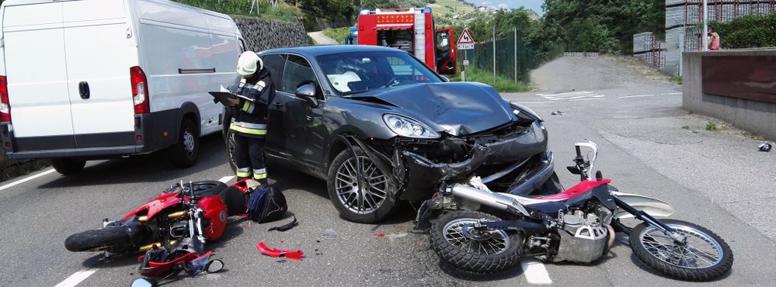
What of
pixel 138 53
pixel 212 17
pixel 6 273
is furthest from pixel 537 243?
pixel 212 17

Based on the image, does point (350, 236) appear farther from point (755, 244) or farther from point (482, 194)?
point (755, 244)

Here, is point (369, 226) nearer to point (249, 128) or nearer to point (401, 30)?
point (249, 128)

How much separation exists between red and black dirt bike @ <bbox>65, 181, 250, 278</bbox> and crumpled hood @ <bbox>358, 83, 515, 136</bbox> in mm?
1816

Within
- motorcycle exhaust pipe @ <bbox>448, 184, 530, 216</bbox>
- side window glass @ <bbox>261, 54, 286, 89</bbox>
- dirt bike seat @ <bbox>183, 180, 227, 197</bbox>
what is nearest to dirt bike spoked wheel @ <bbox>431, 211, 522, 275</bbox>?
Answer: motorcycle exhaust pipe @ <bbox>448, 184, 530, 216</bbox>

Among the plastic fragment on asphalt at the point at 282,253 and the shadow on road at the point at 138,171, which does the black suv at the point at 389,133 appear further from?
the shadow on road at the point at 138,171

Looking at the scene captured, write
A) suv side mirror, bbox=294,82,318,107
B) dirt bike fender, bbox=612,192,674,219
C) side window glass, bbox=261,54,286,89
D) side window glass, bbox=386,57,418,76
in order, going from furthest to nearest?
side window glass, bbox=261,54,286,89
side window glass, bbox=386,57,418,76
suv side mirror, bbox=294,82,318,107
dirt bike fender, bbox=612,192,674,219

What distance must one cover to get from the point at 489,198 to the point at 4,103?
651cm

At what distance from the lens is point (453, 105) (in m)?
5.73

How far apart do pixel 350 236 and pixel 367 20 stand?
15.2 meters

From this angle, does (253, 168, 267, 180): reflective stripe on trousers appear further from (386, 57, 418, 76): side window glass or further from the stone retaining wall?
the stone retaining wall

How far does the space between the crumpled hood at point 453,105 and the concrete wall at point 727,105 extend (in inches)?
254

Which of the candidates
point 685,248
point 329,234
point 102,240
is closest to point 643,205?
point 685,248

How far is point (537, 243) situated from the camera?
15.6 ft

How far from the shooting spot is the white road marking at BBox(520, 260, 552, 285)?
4.51 metres
